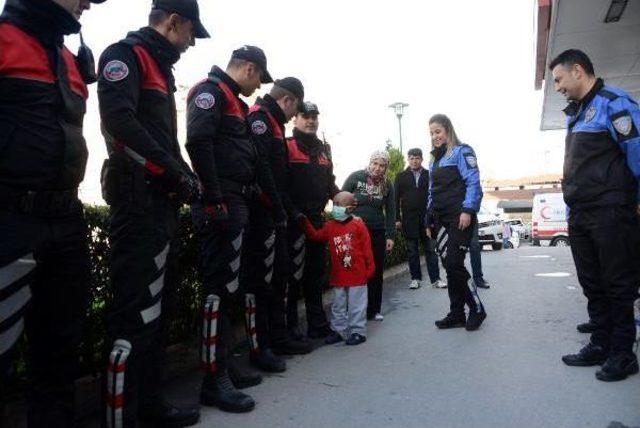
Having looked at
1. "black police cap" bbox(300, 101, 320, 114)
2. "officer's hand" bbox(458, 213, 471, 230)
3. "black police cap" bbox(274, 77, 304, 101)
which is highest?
"black police cap" bbox(274, 77, 304, 101)

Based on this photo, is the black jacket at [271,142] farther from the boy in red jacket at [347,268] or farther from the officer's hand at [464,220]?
the officer's hand at [464,220]

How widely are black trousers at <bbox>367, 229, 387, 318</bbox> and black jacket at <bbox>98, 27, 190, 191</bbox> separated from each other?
3.13 meters

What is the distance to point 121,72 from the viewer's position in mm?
2387

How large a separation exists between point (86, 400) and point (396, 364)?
2.09 m

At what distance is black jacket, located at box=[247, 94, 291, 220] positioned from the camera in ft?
11.9

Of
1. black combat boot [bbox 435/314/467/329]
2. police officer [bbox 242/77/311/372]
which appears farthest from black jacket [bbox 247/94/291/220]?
black combat boot [bbox 435/314/467/329]

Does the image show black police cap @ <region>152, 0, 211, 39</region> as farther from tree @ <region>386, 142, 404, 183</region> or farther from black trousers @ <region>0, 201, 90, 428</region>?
tree @ <region>386, 142, 404, 183</region>

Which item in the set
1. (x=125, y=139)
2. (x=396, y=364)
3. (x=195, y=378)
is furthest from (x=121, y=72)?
(x=396, y=364)

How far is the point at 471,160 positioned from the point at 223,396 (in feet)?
10.1

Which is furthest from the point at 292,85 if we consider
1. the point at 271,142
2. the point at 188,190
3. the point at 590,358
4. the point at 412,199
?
the point at 412,199

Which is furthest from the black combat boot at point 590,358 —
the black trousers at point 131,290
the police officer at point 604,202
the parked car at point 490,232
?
the parked car at point 490,232

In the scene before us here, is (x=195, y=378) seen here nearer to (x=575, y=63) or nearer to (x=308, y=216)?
(x=308, y=216)

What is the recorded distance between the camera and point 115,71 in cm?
238

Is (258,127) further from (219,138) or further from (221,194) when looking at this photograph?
(221,194)
